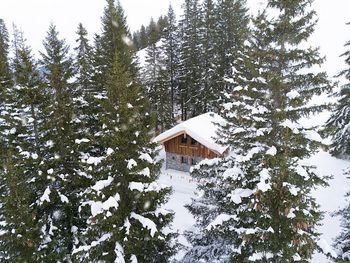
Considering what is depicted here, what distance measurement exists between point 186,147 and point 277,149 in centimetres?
2086

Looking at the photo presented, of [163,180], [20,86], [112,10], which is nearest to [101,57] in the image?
[112,10]

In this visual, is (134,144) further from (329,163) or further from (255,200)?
(329,163)

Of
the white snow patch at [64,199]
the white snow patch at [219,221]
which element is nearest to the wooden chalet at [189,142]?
the white snow patch at [64,199]

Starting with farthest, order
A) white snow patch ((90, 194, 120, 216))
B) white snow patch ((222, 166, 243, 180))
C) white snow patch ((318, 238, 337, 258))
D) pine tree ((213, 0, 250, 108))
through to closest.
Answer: pine tree ((213, 0, 250, 108)) → white snow patch ((222, 166, 243, 180)) → white snow patch ((90, 194, 120, 216)) → white snow patch ((318, 238, 337, 258))

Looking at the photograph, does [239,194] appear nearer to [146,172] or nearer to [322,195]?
[146,172]

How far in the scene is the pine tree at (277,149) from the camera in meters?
10.4

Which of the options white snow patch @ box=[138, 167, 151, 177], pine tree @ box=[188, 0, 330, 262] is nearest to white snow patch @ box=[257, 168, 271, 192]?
pine tree @ box=[188, 0, 330, 262]

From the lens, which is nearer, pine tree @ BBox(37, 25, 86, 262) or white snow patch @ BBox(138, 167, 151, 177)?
white snow patch @ BBox(138, 167, 151, 177)

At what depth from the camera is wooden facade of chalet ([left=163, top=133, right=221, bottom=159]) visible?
3092 cm

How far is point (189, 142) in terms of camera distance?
3183 centimetres

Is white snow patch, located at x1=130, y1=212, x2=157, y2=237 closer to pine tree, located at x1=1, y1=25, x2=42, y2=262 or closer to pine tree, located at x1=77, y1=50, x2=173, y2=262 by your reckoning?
pine tree, located at x1=77, y1=50, x2=173, y2=262

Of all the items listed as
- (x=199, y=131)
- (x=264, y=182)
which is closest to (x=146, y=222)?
(x=264, y=182)

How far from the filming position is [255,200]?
428 inches

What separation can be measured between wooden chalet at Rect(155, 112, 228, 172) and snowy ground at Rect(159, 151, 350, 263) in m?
1.29
